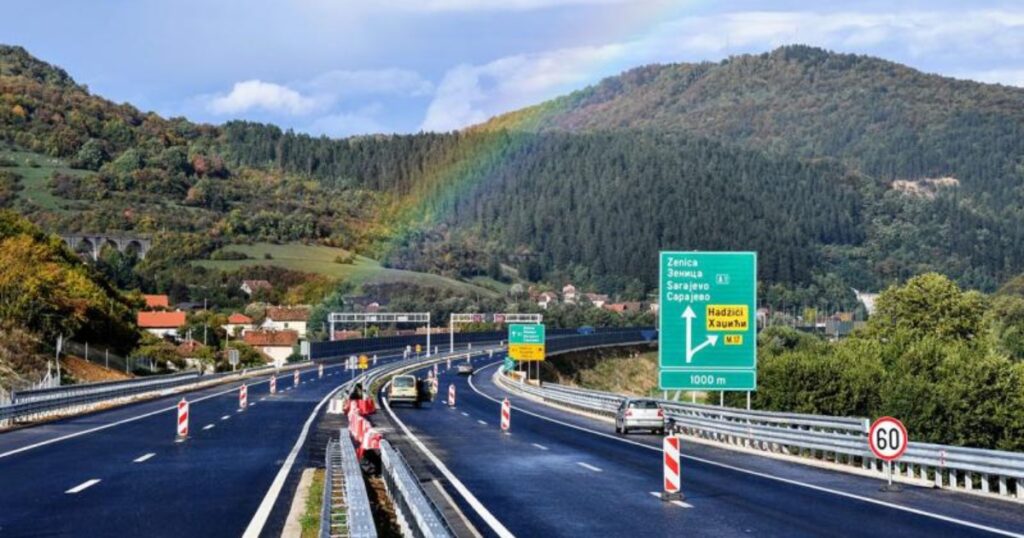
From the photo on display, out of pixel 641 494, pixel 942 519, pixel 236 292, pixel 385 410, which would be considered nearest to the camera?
pixel 942 519

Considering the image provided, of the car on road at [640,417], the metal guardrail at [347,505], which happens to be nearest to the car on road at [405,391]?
the car on road at [640,417]

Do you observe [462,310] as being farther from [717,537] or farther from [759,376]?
[717,537]

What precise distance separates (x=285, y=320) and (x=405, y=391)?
361 feet

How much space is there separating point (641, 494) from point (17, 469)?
1101cm

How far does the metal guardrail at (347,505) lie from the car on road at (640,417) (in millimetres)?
18753

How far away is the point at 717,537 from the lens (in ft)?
54.8

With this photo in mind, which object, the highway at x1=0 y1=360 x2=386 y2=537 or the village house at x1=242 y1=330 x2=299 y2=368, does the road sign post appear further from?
the village house at x1=242 y1=330 x2=299 y2=368

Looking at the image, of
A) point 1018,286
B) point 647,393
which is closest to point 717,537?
point 647,393

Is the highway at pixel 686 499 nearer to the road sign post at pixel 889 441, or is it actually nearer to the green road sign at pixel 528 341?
the road sign post at pixel 889 441

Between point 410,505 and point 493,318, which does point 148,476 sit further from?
point 493,318

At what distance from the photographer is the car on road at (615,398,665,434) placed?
136ft

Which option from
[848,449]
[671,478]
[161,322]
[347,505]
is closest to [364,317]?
[161,322]

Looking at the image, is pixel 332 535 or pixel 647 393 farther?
pixel 647 393

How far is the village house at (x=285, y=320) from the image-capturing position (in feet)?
551
